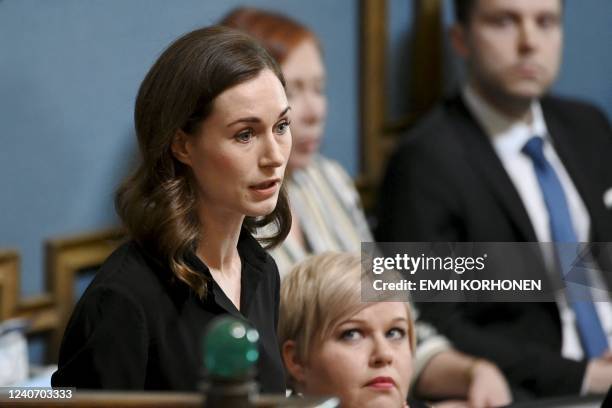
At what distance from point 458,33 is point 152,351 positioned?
4.47 ft

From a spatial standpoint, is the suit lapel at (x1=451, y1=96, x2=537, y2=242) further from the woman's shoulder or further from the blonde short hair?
the woman's shoulder

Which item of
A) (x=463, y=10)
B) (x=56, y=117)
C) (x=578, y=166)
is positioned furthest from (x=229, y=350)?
(x=463, y=10)

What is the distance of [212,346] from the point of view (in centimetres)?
61

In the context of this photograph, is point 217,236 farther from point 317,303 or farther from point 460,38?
point 460,38

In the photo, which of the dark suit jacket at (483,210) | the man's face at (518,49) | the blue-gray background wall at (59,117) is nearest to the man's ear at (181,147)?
the blue-gray background wall at (59,117)

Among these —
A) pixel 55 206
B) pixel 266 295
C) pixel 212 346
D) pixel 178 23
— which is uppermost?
pixel 55 206

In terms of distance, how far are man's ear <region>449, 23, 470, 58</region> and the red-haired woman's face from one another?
1.16 feet

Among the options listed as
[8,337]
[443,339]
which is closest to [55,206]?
[8,337]

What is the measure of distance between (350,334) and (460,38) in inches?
45.6

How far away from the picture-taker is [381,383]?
0.94 meters

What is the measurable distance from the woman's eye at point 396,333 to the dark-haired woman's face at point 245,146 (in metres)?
0.22

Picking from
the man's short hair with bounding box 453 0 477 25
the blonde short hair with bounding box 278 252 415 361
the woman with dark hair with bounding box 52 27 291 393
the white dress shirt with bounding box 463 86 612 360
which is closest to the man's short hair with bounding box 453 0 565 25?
the man's short hair with bounding box 453 0 477 25

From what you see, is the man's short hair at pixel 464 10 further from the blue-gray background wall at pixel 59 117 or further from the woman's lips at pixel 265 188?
the woman's lips at pixel 265 188

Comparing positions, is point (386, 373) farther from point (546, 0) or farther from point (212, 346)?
point (546, 0)
